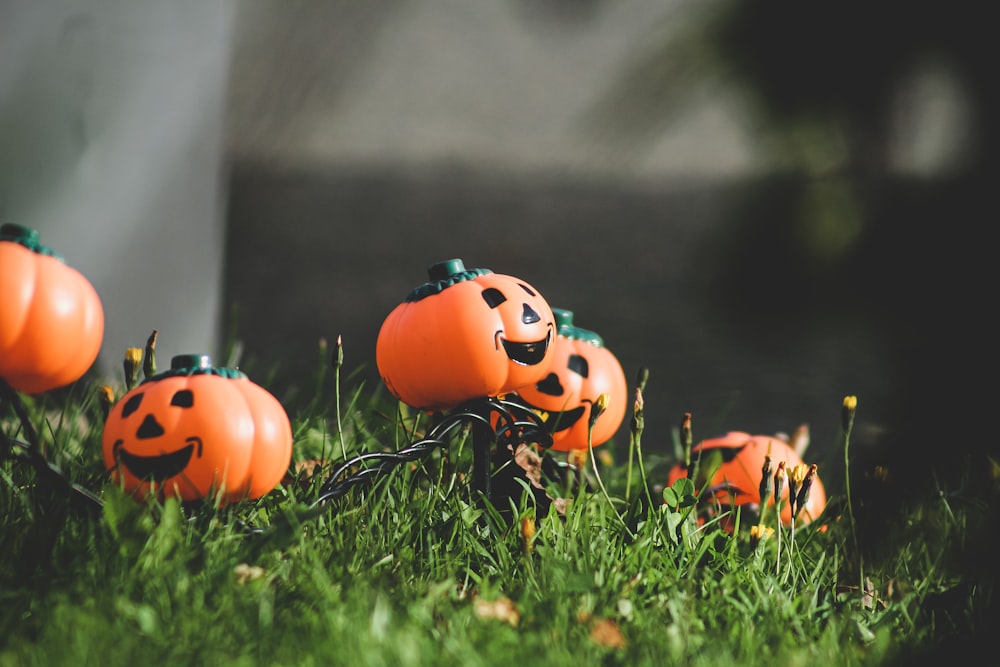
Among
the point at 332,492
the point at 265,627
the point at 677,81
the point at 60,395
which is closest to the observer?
the point at 677,81

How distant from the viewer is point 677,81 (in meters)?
0.67

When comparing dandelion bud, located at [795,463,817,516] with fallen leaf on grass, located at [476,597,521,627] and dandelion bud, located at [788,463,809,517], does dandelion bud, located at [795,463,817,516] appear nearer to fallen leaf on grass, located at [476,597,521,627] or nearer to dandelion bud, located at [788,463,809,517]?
dandelion bud, located at [788,463,809,517]

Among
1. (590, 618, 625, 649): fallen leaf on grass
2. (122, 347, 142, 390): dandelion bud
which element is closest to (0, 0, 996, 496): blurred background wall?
(590, 618, 625, 649): fallen leaf on grass

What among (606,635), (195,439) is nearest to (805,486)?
(606,635)

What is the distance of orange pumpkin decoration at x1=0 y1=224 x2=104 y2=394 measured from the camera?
50.5 inches

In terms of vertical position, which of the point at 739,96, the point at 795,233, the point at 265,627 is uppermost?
the point at 739,96

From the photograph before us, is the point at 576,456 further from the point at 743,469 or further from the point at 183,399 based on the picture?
the point at 183,399

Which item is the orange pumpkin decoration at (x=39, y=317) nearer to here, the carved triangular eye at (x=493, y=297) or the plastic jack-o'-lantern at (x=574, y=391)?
the carved triangular eye at (x=493, y=297)

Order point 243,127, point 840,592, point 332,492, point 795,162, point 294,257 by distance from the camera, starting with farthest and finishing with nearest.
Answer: point 294,257 < point 243,127 < point 840,592 < point 332,492 < point 795,162

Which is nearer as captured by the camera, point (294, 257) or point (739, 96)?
point (739, 96)

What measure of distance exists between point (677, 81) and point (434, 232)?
A: 3.47 m

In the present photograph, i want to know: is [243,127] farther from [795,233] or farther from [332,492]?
[795,233]

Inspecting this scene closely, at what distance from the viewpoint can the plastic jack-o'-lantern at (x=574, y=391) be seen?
1.87 meters

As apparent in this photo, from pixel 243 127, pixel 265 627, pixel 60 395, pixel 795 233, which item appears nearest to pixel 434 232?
pixel 243 127
